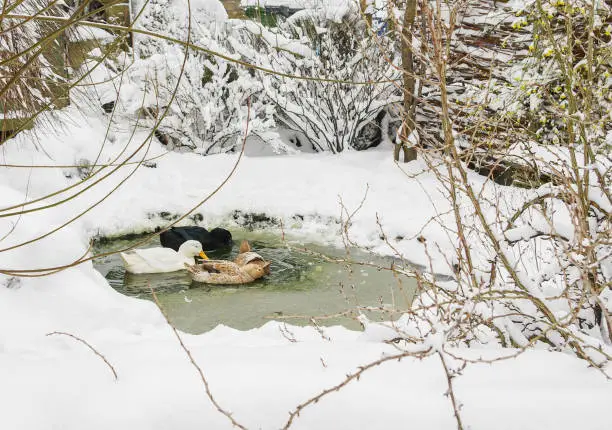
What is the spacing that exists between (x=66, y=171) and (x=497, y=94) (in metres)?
6.35

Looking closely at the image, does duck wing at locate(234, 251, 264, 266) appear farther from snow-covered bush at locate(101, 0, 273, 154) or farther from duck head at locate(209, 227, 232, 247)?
snow-covered bush at locate(101, 0, 273, 154)

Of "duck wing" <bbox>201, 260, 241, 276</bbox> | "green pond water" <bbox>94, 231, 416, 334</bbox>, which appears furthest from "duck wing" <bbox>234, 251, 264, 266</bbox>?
"green pond water" <bbox>94, 231, 416, 334</bbox>

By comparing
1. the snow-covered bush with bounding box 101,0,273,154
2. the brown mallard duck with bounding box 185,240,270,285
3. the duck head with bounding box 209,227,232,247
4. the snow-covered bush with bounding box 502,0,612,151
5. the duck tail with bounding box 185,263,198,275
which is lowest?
the duck head with bounding box 209,227,232,247

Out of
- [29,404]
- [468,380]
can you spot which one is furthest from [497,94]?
[29,404]

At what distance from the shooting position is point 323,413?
1899 mm

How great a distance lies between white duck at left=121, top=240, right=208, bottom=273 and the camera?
7.00 metres

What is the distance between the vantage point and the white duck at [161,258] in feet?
23.0

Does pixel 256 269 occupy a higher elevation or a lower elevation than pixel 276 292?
higher

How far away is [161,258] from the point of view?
7.21m

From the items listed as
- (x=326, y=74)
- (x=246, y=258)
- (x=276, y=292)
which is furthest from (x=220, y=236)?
(x=326, y=74)

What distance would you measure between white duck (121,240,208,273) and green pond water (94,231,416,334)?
0.29ft

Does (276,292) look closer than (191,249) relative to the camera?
Yes

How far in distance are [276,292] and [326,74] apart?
19.2 ft

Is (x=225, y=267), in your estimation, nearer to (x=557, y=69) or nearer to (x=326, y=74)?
(x=557, y=69)
